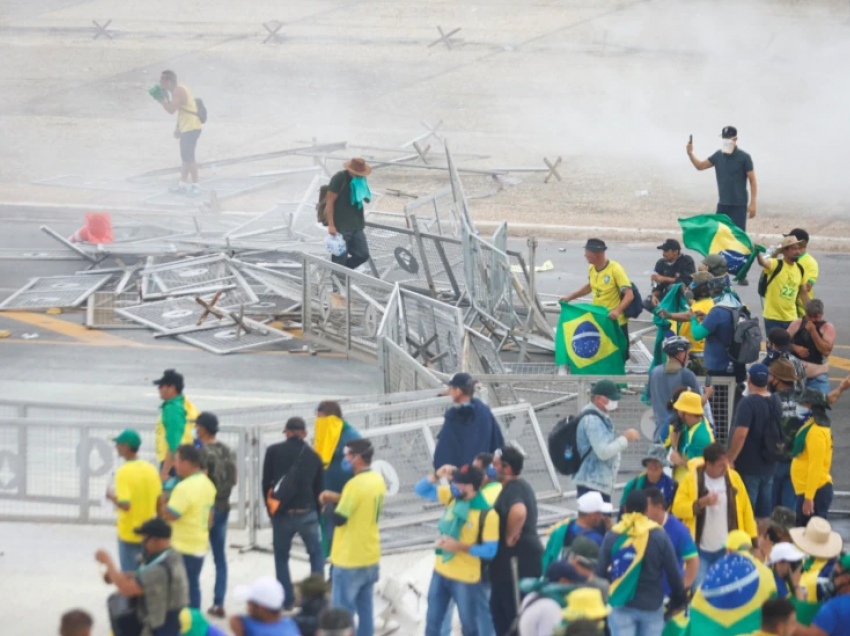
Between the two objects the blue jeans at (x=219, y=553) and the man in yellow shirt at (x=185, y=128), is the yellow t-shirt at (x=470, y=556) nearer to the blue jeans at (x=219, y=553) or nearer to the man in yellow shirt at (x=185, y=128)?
the blue jeans at (x=219, y=553)

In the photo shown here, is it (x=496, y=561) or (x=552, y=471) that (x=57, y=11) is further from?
(x=496, y=561)

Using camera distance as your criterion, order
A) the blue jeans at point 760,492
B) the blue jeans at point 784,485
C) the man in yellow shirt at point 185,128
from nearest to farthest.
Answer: the blue jeans at point 760,492, the blue jeans at point 784,485, the man in yellow shirt at point 185,128

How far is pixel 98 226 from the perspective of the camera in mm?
18891

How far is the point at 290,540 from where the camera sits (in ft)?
30.0

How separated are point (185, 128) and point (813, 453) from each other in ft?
51.5

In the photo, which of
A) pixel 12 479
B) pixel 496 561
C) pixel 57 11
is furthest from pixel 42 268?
pixel 57 11

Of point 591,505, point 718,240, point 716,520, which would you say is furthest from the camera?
point 718,240

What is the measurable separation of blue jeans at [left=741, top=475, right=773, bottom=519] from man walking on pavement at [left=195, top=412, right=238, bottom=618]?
355cm

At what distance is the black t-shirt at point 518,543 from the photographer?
323 inches

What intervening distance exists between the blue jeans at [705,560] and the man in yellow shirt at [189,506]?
2.98m

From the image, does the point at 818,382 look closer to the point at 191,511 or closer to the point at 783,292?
the point at 783,292

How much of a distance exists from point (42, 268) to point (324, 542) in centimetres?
1035

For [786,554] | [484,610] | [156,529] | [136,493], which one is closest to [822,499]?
[786,554]

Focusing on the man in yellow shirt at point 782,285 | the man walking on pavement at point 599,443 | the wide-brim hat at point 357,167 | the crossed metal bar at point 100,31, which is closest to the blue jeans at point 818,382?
the man in yellow shirt at point 782,285
